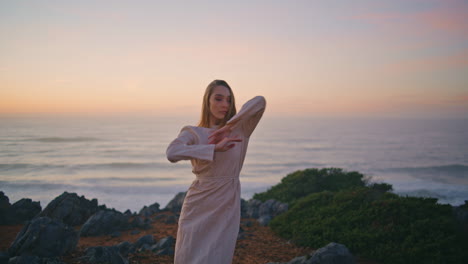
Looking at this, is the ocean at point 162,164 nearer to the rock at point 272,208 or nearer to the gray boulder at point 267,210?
the gray boulder at point 267,210

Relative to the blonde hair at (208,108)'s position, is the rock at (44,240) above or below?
below

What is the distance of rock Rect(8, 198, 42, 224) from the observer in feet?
25.6

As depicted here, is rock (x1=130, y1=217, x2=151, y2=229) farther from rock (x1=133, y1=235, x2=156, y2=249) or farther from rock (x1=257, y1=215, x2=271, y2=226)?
rock (x1=257, y1=215, x2=271, y2=226)

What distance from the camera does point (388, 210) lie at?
685cm

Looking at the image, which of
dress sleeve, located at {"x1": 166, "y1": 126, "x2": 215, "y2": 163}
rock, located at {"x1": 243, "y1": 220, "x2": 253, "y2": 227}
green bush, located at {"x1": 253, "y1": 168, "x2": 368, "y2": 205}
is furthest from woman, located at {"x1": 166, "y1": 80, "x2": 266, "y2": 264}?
green bush, located at {"x1": 253, "y1": 168, "x2": 368, "y2": 205}

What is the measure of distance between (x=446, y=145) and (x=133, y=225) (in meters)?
44.3

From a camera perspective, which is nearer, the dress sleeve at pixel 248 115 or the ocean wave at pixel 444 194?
the dress sleeve at pixel 248 115

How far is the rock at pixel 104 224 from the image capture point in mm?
7615

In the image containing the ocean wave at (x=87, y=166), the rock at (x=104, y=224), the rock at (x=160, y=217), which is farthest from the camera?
the ocean wave at (x=87, y=166)

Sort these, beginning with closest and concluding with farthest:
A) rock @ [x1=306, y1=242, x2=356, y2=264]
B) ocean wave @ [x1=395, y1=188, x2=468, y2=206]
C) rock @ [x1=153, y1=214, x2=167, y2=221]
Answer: rock @ [x1=306, y1=242, x2=356, y2=264], rock @ [x1=153, y1=214, x2=167, y2=221], ocean wave @ [x1=395, y1=188, x2=468, y2=206]

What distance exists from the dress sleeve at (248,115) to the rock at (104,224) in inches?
256

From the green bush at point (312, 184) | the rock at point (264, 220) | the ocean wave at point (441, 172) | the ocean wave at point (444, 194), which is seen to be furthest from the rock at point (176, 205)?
the ocean wave at point (441, 172)

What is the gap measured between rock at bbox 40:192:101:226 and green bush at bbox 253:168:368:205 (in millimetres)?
6698

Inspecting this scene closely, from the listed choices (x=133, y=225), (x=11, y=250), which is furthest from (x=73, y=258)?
(x=133, y=225)
